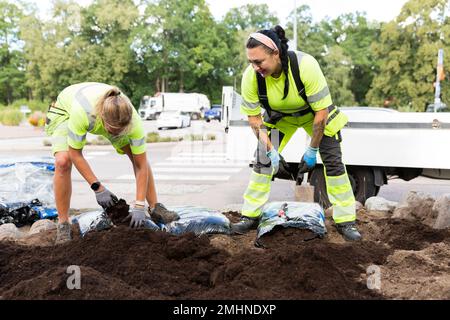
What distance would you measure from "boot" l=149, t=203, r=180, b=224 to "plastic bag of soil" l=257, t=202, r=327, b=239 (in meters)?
0.81

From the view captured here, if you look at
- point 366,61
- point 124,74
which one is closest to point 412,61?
point 366,61

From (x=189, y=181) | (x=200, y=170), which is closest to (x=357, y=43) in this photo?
(x=200, y=170)

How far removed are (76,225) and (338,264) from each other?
2424mm

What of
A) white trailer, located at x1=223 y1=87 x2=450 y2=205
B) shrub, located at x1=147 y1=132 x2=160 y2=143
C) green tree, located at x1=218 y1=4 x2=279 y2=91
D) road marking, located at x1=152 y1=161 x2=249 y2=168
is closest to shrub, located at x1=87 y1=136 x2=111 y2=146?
shrub, located at x1=147 y1=132 x2=160 y2=143

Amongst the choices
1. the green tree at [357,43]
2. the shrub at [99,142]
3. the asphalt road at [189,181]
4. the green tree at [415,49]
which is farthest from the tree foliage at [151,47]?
the asphalt road at [189,181]

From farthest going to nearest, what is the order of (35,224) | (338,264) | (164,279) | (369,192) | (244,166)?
(244,166) < (369,192) < (35,224) < (338,264) < (164,279)

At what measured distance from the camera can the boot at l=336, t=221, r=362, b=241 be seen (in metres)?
4.49

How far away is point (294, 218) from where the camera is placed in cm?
436

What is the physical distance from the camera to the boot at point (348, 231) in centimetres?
449

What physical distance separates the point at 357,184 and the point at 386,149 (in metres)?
0.62

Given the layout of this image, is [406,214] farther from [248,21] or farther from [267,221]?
[248,21]

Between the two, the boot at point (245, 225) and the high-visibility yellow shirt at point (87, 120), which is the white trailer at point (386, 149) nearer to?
the boot at point (245, 225)

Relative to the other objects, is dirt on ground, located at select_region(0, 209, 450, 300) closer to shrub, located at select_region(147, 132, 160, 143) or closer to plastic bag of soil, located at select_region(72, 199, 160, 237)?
plastic bag of soil, located at select_region(72, 199, 160, 237)

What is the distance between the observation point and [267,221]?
4.45 meters
